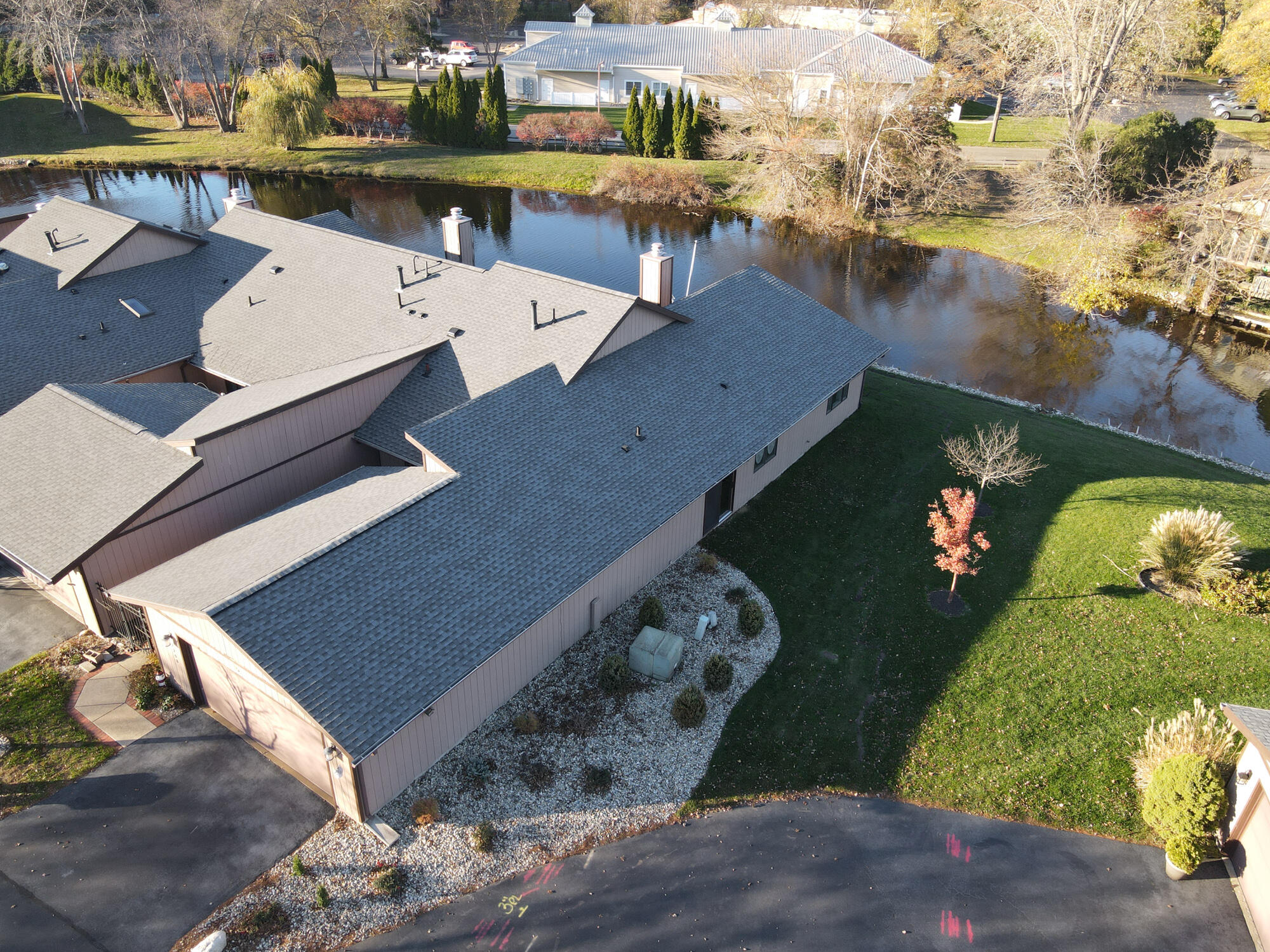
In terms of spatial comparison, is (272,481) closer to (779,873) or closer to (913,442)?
(779,873)

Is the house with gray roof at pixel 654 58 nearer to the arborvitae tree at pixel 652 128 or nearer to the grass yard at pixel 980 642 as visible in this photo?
the arborvitae tree at pixel 652 128

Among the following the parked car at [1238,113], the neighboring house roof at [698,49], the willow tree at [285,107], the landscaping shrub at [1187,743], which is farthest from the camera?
the parked car at [1238,113]

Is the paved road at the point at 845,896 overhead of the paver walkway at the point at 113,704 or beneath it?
beneath

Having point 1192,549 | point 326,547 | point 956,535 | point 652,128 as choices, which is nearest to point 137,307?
point 326,547

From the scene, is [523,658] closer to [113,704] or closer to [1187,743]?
[113,704]

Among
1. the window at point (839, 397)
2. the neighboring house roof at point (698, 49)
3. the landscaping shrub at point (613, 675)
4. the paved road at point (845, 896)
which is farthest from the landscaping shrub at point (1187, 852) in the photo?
the neighboring house roof at point (698, 49)

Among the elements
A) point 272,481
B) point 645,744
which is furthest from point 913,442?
point 272,481

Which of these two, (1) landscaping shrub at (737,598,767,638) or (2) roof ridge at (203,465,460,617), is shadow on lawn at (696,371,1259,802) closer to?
(1) landscaping shrub at (737,598,767,638)

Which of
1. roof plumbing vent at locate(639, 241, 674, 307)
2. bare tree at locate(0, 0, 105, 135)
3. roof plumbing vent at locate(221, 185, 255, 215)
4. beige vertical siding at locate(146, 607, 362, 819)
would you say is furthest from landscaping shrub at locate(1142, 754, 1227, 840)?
bare tree at locate(0, 0, 105, 135)
